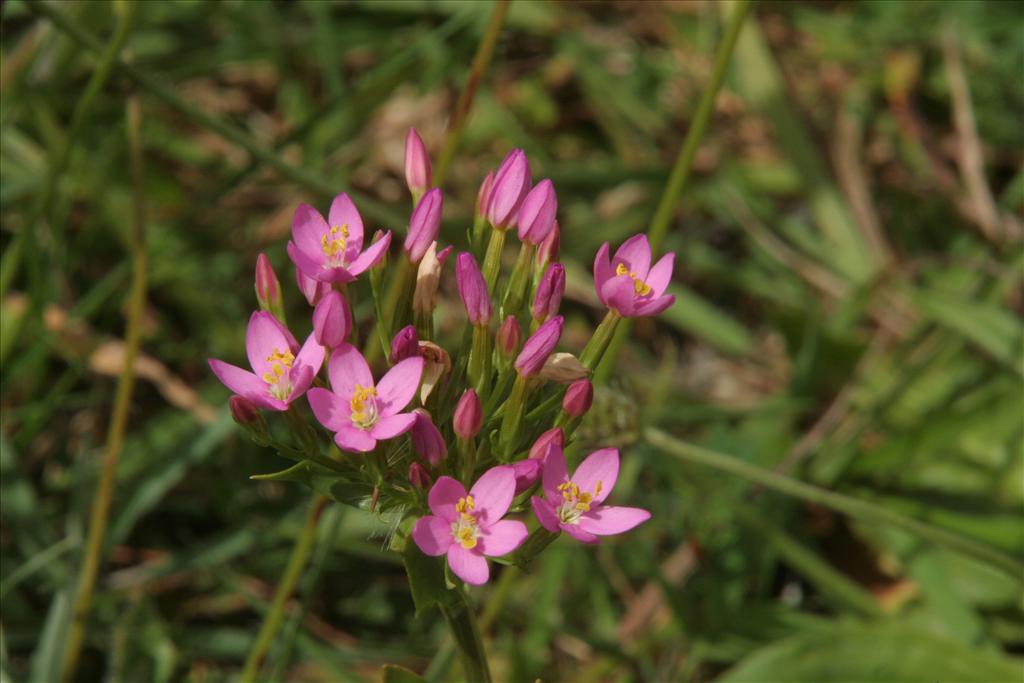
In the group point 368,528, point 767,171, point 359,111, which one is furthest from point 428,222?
point 767,171

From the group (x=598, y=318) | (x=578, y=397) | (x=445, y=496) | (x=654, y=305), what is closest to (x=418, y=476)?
(x=445, y=496)

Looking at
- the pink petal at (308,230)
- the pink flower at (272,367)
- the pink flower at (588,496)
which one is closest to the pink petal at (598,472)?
the pink flower at (588,496)

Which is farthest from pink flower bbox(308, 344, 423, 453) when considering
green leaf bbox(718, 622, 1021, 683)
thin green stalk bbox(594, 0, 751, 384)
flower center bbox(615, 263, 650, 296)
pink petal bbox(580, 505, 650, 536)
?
green leaf bbox(718, 622, 1021, 683)

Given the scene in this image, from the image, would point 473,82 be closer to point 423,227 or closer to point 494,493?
point 423,227

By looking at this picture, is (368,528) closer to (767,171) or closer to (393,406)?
(393,406)

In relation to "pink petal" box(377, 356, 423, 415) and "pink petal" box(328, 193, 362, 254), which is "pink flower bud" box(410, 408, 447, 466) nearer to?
"pink petal" box(377, 356, 423, 415)
